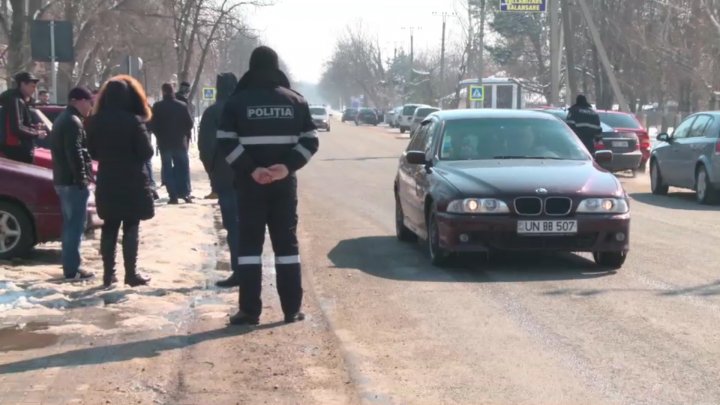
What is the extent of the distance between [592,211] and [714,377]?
12.9 feet

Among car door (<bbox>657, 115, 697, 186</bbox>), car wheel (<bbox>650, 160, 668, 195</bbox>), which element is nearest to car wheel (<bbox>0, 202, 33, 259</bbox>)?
car door (<bbox>657, 115, 697, 186</bbox>)

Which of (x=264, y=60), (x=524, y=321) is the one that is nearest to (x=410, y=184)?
(x=524, y=321)

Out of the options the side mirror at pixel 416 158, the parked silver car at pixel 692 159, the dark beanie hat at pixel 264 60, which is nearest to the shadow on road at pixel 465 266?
the side mirror at pixel 416 158

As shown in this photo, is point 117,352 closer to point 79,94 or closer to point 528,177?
point 79,94

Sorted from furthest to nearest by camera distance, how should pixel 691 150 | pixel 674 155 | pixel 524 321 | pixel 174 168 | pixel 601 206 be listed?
1. pixel 674 155
2. pixel 691 150
3. pixel 174 168
4. pixel 601 206
5. pixel 524 321

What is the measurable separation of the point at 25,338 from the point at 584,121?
43.2ft

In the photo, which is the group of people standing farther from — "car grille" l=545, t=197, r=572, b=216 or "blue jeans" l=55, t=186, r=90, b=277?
"car grille" l=545, t=197, r=572, b=216

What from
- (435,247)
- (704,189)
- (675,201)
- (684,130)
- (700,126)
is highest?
(700,126)

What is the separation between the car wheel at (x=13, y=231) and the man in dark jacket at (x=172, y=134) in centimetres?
663

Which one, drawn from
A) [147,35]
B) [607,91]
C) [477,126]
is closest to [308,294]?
[477,126]

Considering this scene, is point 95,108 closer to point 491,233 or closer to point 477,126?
point 491,233

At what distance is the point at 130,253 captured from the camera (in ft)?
31.2

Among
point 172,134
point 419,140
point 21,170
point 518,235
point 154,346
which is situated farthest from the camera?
point 172,134

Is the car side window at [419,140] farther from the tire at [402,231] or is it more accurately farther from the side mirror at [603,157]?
the side mirror at [603,157]
